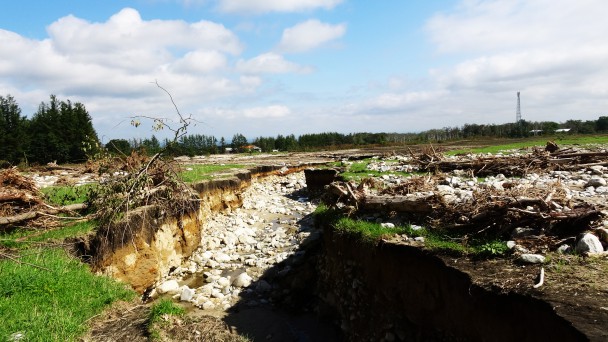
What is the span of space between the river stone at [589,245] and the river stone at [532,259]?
0.48m

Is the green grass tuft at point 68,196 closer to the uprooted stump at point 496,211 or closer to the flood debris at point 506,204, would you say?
the flood debris at point 506,204

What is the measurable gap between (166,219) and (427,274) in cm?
737

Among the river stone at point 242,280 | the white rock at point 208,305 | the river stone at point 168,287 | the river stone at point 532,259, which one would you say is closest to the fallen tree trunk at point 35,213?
the river stone at point 168,287

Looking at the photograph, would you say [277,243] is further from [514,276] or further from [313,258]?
[514,276]

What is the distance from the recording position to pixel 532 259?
425cm

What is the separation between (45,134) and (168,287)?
38344mm

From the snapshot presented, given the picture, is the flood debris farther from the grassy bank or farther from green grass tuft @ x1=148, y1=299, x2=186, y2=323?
green grass tuft @ x1=148, y1=299, x2=186, y2=323

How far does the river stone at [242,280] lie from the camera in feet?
30.5

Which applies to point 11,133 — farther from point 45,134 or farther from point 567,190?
point 567,190

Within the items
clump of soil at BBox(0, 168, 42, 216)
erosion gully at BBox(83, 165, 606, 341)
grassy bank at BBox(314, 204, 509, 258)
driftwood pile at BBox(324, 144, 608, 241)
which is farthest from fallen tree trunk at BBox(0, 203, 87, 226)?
driftwood pile at BBox(324, 144, 608, 241)

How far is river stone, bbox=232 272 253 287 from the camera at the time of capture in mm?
9295

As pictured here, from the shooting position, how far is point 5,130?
37906mm

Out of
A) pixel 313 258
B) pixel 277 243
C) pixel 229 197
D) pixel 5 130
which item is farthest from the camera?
pixel 5 130

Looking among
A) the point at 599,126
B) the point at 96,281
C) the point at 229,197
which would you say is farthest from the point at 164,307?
the point at 599,126
